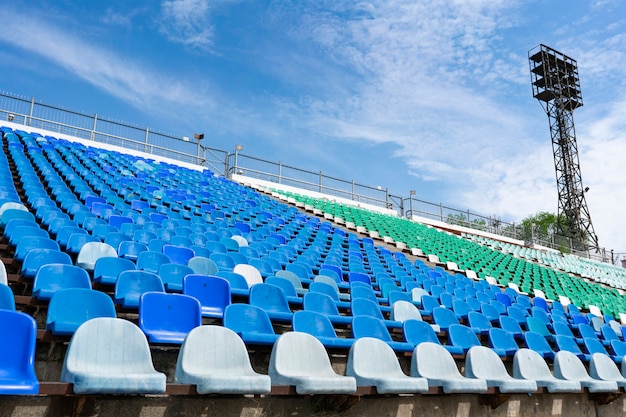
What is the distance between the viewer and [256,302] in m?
4.51

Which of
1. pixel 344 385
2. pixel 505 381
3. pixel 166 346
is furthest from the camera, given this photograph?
pixel 505 381

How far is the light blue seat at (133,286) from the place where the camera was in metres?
3.70

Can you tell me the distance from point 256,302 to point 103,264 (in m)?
1.28

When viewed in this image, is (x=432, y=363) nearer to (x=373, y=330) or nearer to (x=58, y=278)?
(x=373, y=330)

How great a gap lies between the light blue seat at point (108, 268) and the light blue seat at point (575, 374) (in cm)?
403

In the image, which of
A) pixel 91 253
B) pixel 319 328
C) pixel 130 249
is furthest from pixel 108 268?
pixel 319 328

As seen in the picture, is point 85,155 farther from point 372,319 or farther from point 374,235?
point 372,319

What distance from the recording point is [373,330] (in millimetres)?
4434

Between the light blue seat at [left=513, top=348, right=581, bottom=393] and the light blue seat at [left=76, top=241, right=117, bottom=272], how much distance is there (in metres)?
3.71

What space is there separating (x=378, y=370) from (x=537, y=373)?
1899 mm

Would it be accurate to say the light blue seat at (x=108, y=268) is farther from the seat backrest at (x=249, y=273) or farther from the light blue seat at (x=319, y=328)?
the light blue seat at (x=319, y=328)

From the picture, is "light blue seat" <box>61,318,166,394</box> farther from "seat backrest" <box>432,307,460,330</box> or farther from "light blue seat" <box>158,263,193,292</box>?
"seat backrest" <box>432,307,460,330</box>

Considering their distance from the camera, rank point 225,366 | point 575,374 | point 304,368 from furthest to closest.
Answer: point 575,374
point 304,368
point 225,366

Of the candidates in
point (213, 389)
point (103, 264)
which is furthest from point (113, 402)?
point (103, 264)
